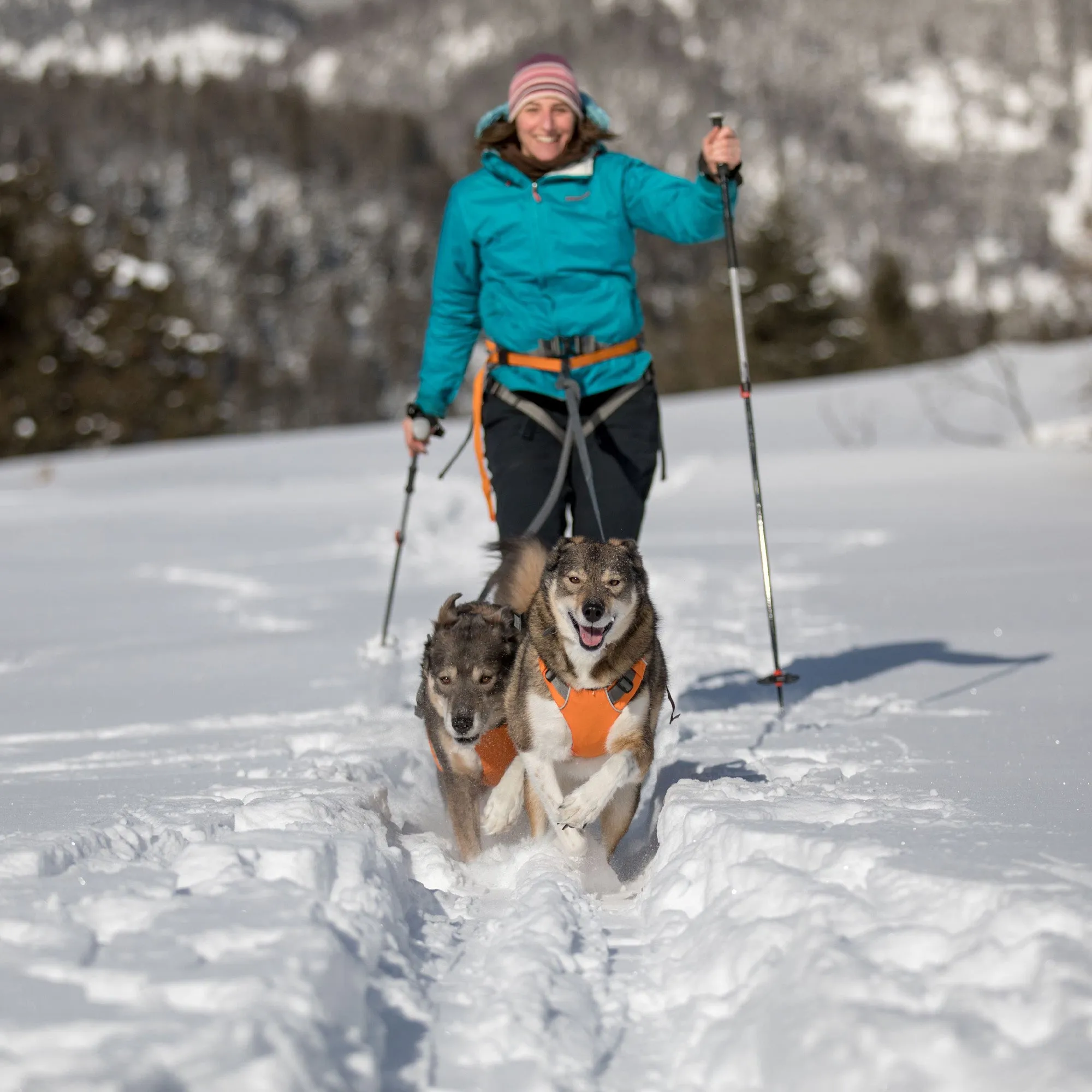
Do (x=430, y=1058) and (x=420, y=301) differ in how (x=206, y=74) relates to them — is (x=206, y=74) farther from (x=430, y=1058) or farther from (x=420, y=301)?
(x=430, y=1058)

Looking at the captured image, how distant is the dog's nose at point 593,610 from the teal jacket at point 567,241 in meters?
1.21

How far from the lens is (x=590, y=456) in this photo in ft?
16.0

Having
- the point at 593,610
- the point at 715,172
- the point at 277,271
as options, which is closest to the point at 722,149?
the point at 715,172

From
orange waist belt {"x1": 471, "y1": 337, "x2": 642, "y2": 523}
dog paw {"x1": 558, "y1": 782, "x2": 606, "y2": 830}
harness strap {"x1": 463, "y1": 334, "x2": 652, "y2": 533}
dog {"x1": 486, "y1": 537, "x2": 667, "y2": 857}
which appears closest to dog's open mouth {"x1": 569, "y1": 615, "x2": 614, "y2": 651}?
dog {"x1": 486, "y1": 537, "x2": 667, "y2": 857}

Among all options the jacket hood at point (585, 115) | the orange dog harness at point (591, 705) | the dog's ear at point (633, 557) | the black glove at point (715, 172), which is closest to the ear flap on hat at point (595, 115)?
the jacket hood at point (585, 115)

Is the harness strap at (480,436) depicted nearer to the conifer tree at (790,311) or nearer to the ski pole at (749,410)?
the ski pole at (749,410)

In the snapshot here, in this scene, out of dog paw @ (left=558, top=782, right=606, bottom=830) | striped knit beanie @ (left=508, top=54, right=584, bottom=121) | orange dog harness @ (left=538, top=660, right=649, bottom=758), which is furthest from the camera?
striped knit beanie @ (left=508, top=54, right=584, bottom=121)

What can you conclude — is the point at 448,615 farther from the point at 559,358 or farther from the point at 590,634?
the point at 559,358

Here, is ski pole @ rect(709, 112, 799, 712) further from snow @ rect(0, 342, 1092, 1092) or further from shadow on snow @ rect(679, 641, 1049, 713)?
shadow on snow @ rect(679, 641, 1049, 713)

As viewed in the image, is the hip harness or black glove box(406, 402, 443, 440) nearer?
the hip harness

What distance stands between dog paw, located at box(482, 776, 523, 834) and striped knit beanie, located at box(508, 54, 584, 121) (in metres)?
2.54

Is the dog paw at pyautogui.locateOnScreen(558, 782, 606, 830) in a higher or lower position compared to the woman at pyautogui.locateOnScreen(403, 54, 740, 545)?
lower

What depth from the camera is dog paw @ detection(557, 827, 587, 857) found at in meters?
3.89

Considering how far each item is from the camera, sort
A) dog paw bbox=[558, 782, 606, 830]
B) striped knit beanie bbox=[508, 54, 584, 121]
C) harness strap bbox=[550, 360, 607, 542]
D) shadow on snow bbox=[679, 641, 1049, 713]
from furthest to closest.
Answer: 1. shadow on snow bbox=[679, 641, 1049, 713]
2. harness strap bbox=[550, 360, 607, 542]
3. striped knit beanie bbox=[508, 54, 584, 121]
4. dog paw bbox=[558, 782, 606, 830]
